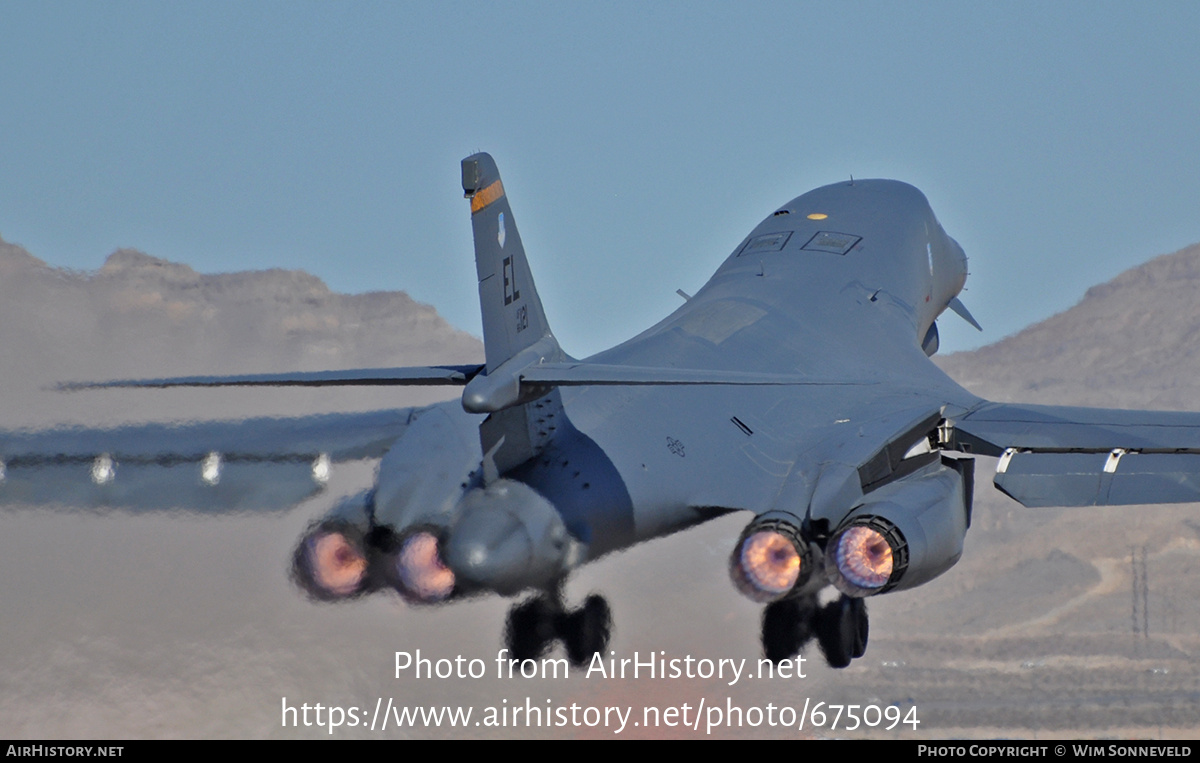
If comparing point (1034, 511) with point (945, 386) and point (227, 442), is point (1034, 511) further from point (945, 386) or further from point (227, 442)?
point (227, 442)

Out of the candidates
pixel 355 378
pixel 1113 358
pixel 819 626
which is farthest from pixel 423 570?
pixel 1113 358

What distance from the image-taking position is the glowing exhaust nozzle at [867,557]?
19688mm

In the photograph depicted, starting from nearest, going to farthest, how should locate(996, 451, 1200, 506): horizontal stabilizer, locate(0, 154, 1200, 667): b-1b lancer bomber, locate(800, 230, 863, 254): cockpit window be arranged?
locate(0, 154, 1200, 667): b-1b lancer bomber < locate(996, 451, 1200, 506): horizontal stabilizer < locate(800, 230, 863, 254): cockpit window

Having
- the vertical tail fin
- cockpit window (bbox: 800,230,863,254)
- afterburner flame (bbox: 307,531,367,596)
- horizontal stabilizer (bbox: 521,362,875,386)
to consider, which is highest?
cockpit window (bbox: 800,230,863,254)

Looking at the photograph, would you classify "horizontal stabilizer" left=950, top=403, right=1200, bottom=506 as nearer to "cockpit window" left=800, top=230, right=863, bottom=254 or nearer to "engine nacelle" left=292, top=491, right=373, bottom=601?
"cockpit window" left=800, top=230, right=863, bottom=254

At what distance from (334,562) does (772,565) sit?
4.88m

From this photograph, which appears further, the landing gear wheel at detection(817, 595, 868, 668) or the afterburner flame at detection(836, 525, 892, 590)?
the landing gear wheel at detection(817, 595, 868, 668)

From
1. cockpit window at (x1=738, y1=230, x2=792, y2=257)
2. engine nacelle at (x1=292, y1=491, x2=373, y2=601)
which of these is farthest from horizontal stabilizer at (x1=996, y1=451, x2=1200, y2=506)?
cockpit window at (x1=738, y1=230, x2=792, y2=257)

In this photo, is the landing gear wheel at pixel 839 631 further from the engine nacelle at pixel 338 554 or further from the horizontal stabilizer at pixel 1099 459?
the engine nacelle at pixel 338 554

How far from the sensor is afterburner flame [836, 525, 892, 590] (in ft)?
64.7

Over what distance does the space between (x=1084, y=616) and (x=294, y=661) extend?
15.9 metres

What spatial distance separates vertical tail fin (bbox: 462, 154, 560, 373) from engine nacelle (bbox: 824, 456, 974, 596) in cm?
416

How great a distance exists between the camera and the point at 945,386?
25.7 m

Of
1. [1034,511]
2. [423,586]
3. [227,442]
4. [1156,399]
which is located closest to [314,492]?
[227,442]
